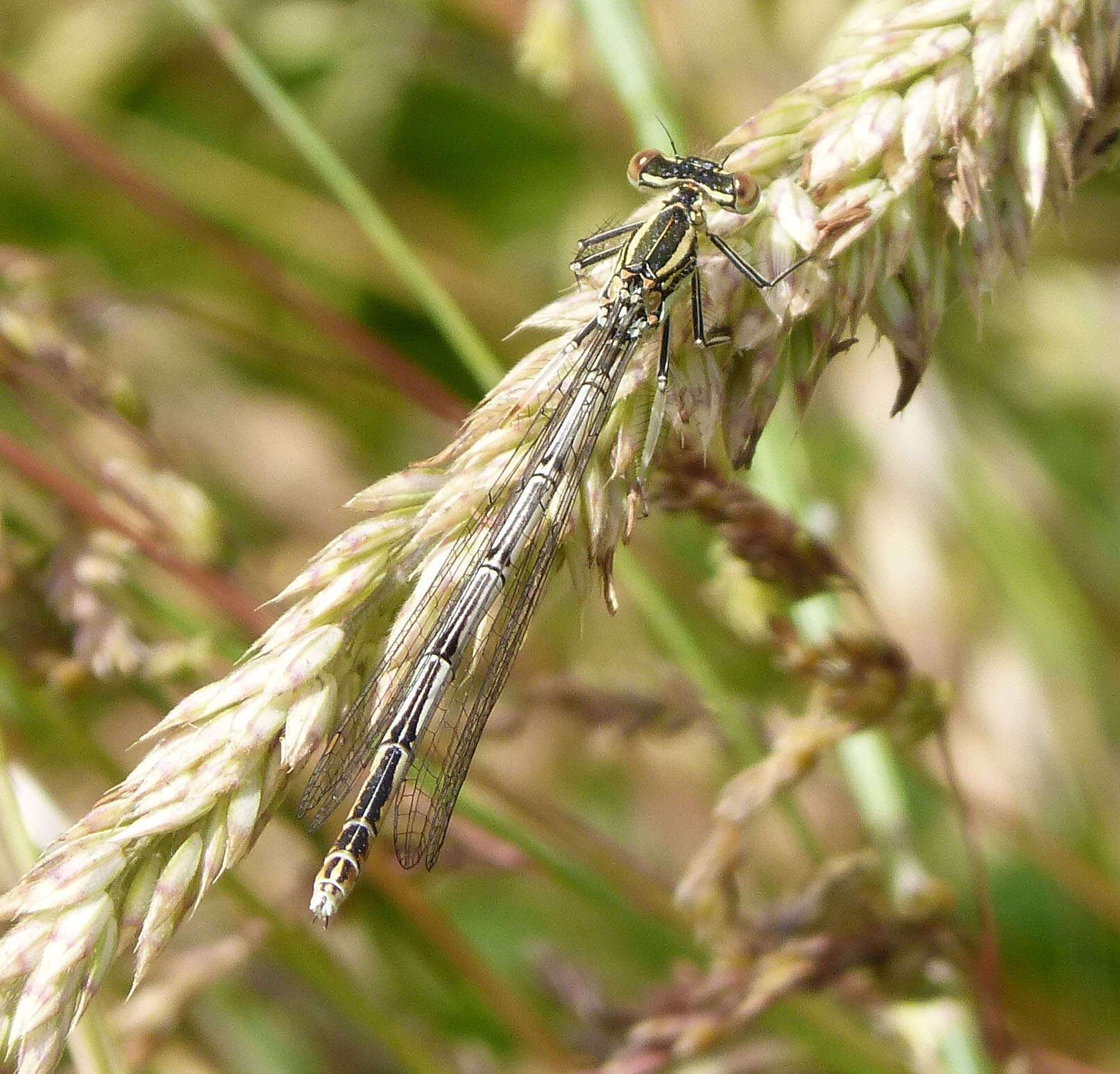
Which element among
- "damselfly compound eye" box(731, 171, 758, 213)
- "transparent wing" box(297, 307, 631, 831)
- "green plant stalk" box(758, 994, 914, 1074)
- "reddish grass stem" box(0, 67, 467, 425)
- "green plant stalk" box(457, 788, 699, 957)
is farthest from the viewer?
"reddish grass stem" box(0, 67, 467, 425)

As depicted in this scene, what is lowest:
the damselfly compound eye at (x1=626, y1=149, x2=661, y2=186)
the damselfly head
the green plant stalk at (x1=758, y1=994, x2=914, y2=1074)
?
the green plant stalk at (x1=758, y1=994, x2=914, y2=1074)

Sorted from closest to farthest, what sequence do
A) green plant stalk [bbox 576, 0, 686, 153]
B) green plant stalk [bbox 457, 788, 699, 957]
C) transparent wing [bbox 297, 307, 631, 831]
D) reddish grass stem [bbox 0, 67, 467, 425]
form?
transparent wing [bbox 297, 307, 631, 831] < green plant stalk [bbox 457, 788, 699, 957] < green plant stalk [bbox 576, 0, 686, 153] < reddish grass stem [bbox 0, 67, 467, 425]

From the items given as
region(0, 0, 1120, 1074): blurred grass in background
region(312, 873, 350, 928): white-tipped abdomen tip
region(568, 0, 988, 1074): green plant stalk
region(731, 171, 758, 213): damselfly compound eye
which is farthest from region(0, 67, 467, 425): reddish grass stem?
region(312, 873, 350, 928): white-tipped abdomen tip

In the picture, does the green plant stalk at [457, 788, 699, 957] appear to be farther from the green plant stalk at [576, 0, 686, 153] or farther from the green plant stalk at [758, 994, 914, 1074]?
the green plant stalk at [576, 0, 686, 153]

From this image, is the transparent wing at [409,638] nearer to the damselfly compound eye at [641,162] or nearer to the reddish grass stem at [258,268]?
the damselfly compound eye at [641,162]

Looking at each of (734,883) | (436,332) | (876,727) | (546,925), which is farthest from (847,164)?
(436,332)

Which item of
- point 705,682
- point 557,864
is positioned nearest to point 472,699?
point 557,864

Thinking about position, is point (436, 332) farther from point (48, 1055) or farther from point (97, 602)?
point (48, 1055)
